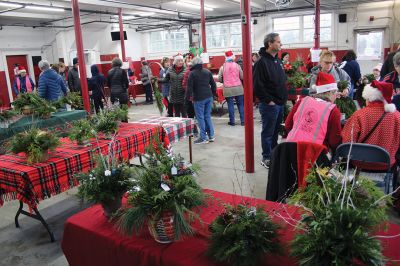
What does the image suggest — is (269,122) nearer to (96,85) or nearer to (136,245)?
(136,245)

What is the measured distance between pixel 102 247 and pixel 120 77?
18.7 feet

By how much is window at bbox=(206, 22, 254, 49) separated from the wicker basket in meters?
14.4

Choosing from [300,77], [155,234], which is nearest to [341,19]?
[300,77]

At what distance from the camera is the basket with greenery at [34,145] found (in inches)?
106

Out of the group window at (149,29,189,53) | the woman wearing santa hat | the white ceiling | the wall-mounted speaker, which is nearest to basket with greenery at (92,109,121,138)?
the woman wearing santa hat

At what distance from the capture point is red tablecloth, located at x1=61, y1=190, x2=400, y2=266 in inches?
54.0

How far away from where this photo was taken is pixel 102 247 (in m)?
1.61

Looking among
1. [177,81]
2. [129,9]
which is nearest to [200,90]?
[177,81]

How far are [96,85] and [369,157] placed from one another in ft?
21.1

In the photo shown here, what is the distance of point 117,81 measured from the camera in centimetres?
700

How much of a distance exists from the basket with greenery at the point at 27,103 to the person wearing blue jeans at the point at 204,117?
2.29 meters

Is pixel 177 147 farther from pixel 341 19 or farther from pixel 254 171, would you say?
pixel 341 19

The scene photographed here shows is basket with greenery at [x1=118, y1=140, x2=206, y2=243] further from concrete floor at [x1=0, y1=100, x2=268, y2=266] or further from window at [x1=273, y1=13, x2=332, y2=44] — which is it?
window at [x1=273, y1=13, x2=332, y2=44]

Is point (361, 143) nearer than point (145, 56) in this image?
Yes
